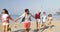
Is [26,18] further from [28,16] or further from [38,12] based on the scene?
[38,12]

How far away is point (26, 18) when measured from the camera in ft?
37.3

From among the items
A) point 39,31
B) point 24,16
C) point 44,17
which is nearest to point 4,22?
point 24,16

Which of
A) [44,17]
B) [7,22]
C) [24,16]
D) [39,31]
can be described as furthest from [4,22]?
[44,17]

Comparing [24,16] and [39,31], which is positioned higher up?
[24,16]

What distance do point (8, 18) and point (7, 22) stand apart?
245mm

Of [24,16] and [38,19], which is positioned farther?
[38,19]

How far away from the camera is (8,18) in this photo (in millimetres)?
11445

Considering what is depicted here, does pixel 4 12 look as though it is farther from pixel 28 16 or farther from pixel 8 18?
pixel 28 16

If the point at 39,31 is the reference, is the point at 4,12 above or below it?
above

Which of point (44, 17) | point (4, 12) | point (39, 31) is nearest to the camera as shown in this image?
point (4, 12)

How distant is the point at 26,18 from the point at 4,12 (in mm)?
1298

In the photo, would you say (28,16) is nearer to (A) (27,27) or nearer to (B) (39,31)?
(A) (27,27)

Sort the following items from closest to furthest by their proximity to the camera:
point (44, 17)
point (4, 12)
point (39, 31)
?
point (4, 12) < point (39, 31) < point (44, 17)

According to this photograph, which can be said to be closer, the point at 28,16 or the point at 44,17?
the point at 28,16
